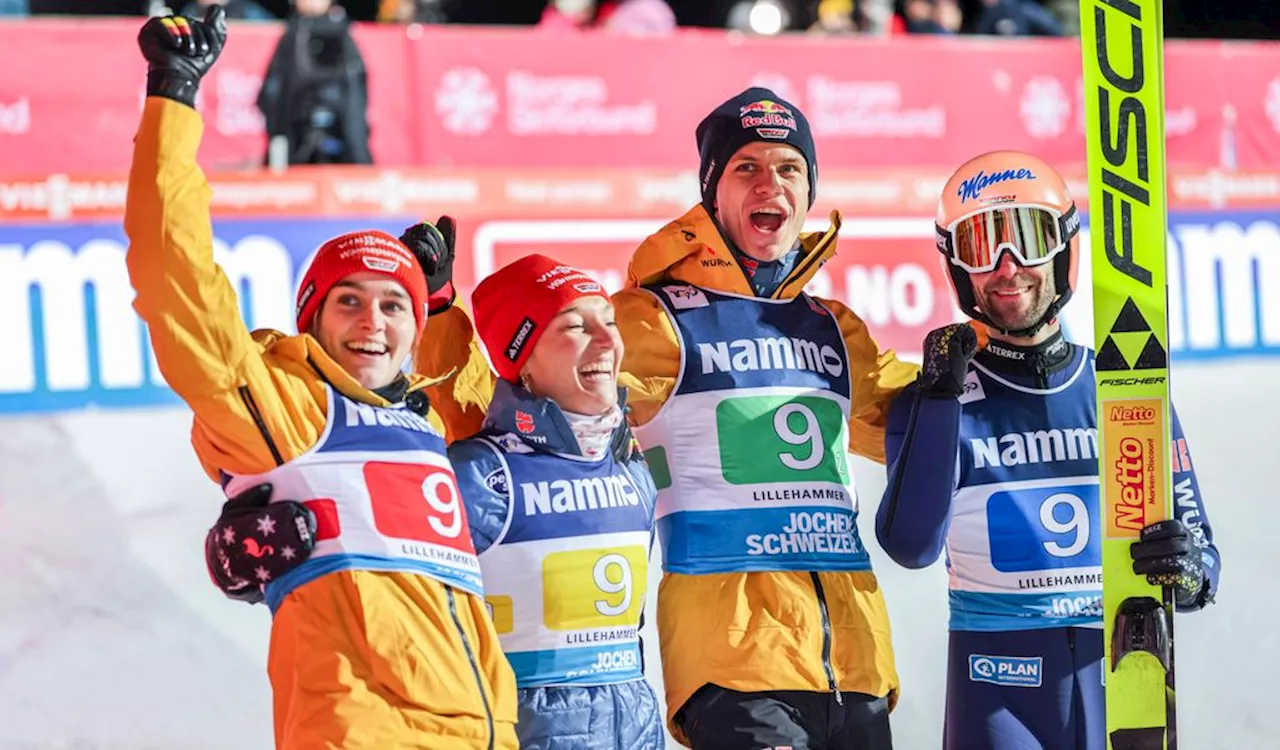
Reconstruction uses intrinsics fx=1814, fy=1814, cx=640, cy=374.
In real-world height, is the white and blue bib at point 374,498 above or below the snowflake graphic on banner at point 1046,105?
below

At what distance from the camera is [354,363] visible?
3553 millimetres

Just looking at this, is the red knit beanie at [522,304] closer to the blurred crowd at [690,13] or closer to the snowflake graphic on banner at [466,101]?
the snowflake graphic on banner at [466,101]

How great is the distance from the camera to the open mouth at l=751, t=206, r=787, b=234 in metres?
4.27

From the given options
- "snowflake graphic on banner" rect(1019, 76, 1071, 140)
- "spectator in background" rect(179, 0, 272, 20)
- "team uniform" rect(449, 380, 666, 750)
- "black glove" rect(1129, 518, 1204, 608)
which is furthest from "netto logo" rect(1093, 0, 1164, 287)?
"spectator in background" rect(179, 0, 272, 20)

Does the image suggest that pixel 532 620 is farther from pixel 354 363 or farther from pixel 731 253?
pixel 731 253

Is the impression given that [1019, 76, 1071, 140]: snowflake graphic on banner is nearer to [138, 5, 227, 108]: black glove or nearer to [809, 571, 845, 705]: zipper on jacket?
[809, 571, 845, 705]: zipper on jacket

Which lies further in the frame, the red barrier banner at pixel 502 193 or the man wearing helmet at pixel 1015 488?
the red barrier banner at pixel 502 193

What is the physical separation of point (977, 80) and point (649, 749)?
22.4ft

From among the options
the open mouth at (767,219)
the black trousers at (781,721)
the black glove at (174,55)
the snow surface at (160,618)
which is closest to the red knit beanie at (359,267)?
the black glove at (174,55)

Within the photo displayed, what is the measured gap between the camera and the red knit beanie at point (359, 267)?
358 cm

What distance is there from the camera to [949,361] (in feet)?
13.3

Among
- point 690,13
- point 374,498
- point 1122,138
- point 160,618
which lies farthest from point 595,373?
point 690,13

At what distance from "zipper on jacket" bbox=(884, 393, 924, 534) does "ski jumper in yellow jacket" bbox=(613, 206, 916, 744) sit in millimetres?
110

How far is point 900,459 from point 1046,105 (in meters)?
6.34
